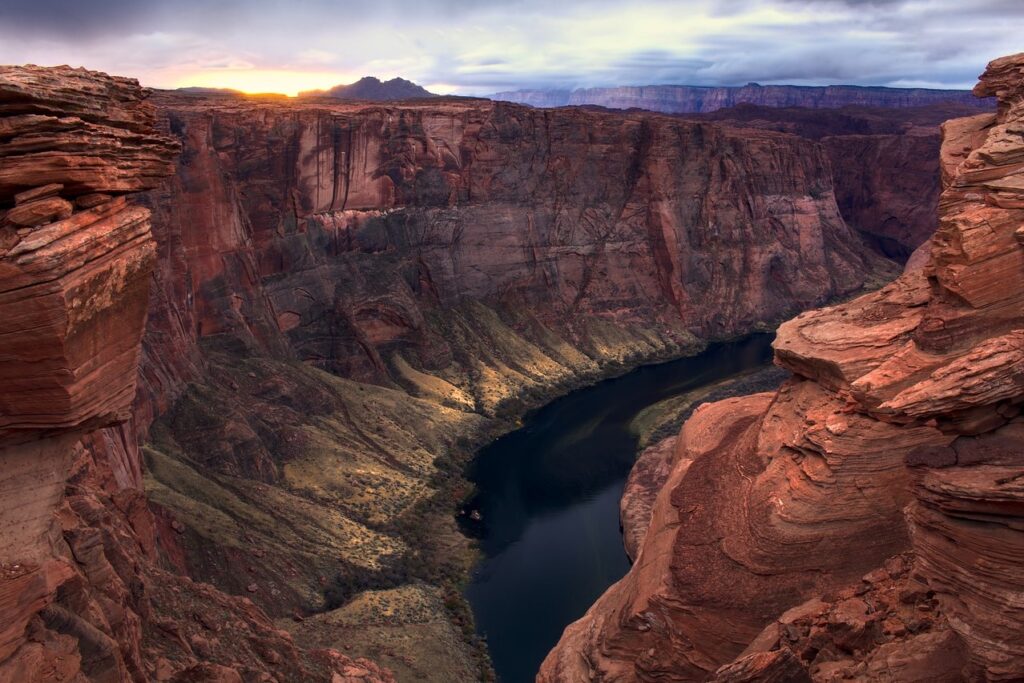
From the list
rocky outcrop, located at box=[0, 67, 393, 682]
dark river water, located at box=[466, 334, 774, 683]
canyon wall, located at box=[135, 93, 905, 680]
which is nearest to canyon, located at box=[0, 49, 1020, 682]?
rocky outcrop, located at box=[0, 67, 393, 682]

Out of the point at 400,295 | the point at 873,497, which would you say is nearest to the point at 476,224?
the point at 400,295

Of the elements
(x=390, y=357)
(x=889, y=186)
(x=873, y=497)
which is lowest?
(x=390, y=357)

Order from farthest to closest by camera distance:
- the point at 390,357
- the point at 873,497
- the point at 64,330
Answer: the point at 390,357
the point at 873,497
the point at 64,330

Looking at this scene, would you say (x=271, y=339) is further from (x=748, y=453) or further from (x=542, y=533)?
(x=748, y=453)

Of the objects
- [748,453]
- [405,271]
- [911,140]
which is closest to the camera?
[748,453]

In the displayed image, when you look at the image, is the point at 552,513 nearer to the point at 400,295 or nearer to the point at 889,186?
the point at 400,295

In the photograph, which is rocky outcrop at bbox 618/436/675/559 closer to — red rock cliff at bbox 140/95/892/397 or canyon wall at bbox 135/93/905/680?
canyon wall at bbox 135/93/905/680

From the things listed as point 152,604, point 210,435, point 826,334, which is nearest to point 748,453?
point 826,334
